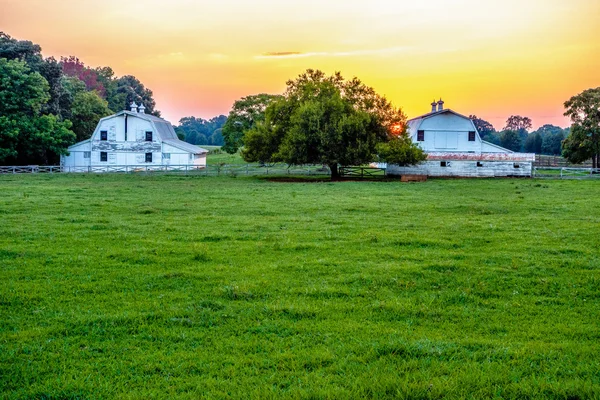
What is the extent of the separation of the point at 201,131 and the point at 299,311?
589 feet

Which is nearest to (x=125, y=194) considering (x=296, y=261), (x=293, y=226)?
(x=293, y=226)

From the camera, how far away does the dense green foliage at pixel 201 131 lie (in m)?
161

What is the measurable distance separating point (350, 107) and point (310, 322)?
128ft

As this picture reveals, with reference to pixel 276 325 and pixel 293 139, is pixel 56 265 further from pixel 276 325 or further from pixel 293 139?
pixel 293 139

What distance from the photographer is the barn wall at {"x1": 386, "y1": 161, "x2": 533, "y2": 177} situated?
160 ft

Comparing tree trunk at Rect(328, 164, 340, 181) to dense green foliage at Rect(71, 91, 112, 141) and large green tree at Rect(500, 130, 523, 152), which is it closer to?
dense green foliage at Rect(71, 91, 112, 141)

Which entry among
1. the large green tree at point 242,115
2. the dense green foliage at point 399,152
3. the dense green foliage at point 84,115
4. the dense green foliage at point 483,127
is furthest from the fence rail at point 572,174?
the dense green foliage at point 483,127

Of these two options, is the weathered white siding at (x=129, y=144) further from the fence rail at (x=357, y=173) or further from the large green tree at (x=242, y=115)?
the fence rail at (x=357, y=173)

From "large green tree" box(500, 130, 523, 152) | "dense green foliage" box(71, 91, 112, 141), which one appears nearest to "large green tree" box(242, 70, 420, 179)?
"dense green foliage" box(71, 91, 112, 141)

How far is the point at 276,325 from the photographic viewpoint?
23.9ft

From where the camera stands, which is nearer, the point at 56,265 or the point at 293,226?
the point at 56,265

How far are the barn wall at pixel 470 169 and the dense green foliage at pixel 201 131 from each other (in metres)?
116

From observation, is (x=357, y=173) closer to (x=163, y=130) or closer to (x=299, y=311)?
(x=163, y=130)

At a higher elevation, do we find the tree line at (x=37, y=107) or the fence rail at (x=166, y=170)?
the tree line at (x=37, y=107)
